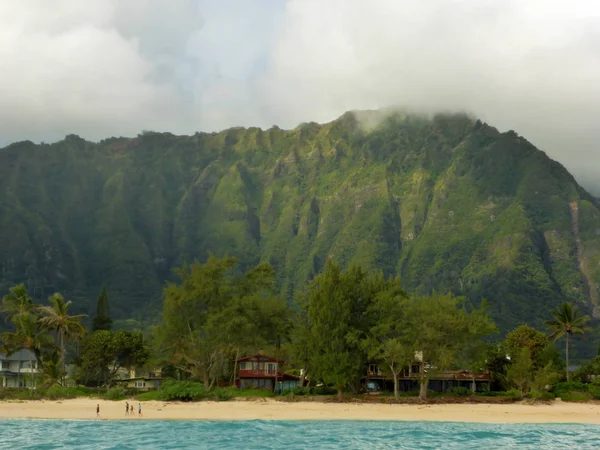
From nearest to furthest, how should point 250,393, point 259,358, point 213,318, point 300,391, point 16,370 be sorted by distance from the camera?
1. point 300,391
2. point 250,393
3. point 213,318
4. point 259,358
5. point 16,370

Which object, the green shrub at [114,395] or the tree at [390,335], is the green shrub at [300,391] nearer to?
the tree at [390,335]

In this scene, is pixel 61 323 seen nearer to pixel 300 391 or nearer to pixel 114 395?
pixel 114 395

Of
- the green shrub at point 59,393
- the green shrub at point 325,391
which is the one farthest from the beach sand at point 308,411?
the green shrub at point 325,391

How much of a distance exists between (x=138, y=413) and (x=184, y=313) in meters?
23.5

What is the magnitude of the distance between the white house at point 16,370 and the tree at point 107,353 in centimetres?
2416

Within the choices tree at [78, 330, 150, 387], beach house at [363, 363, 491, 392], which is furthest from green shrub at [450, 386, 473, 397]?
tree at [78, 330, 150, 387]

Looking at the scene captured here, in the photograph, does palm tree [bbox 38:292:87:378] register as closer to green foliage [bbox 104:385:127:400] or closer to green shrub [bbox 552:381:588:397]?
green foliage [bbox 104:385:127:400]

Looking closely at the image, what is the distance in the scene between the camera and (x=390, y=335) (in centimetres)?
8412

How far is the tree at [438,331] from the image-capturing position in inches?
3199

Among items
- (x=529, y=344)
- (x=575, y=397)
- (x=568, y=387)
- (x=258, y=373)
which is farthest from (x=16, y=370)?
(x=575, y=397)

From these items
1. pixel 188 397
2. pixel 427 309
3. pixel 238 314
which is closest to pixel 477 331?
pixel 427 309

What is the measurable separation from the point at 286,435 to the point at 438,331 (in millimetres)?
32553

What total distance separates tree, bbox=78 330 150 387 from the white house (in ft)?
79.3

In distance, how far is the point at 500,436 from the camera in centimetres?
5331
